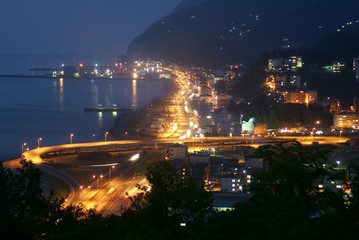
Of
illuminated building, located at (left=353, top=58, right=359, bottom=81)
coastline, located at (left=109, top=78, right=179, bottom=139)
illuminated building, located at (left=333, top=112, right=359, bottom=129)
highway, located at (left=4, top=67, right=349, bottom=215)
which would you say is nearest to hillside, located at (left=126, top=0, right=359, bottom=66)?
illuminated building, located at (left=353, top=58, right=359, bottom=81)

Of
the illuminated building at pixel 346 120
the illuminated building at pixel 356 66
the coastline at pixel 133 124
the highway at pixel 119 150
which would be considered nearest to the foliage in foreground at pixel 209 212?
the highway at pixel 119 150

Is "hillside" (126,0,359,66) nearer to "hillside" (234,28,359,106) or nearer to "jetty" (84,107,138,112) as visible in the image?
"hillside" (234,28,359,106)

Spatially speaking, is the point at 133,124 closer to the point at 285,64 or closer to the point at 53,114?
the point at 53,114

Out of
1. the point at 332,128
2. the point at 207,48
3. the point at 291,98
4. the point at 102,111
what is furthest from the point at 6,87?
the point at 332,128

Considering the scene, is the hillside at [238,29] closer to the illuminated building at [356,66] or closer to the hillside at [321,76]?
the hillside at [321,76]

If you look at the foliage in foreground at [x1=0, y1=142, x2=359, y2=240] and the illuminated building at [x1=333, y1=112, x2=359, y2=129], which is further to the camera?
the illuminated building at [x1=333, y1=112, x2=359, y2=129]

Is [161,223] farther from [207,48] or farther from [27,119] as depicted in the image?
[207,48]

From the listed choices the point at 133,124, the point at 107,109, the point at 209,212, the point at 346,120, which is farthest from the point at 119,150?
the point at 209,212

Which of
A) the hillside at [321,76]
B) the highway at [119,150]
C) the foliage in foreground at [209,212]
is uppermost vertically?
the hillside at [321,76]
